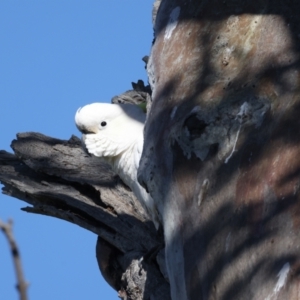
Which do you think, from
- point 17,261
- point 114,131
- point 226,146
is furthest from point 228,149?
point 114,131

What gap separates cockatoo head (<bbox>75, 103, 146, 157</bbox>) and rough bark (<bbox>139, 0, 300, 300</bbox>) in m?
0.92

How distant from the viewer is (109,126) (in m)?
2.95

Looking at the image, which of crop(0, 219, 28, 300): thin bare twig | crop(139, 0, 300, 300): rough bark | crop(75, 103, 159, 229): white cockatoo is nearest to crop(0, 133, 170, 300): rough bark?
crop(75, 103, 159, 229): white cockatoo

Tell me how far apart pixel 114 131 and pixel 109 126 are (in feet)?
0.12

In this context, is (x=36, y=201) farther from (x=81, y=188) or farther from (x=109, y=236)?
(x=109, y=236)

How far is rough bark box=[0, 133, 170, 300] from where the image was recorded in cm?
267

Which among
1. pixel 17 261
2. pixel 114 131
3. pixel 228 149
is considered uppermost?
pixel 114 131

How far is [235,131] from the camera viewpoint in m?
1.67

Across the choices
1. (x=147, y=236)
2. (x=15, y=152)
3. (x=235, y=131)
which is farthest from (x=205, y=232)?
(x=15, y=152)

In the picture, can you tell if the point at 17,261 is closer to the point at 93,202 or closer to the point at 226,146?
the point at 226,146

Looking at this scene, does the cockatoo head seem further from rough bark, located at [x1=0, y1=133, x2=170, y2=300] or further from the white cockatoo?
rough bark, located at [x1=0, y1=133, x2=170, y2=300]

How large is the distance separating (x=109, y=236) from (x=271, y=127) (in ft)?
4.44

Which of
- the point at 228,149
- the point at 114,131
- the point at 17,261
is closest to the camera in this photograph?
the point at 17,261

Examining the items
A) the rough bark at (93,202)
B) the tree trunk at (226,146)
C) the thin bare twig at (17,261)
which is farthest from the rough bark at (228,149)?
the rough bark at (93,202)
